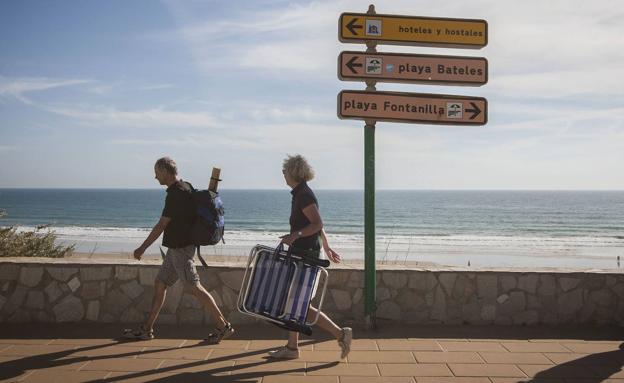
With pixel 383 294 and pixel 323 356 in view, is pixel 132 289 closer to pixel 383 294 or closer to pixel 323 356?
pixel 323 356

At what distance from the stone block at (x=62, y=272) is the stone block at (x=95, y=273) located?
9 cm

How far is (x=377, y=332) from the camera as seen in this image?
506 cm

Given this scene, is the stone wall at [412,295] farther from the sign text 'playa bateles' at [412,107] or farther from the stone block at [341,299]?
the sign text 'playa bateles' at [412,107]

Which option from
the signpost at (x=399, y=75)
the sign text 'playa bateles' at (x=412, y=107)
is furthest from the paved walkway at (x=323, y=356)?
the sign text 'playa bateles' at (x=412, y=107)

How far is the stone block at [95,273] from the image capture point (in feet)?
17.0

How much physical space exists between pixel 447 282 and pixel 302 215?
2.04 m

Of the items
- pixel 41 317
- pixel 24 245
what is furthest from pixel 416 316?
pixel 24 245

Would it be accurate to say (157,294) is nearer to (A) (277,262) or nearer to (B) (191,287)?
(B) (191,287)

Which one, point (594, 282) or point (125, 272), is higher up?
point (125, 272)

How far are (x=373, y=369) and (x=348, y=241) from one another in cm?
2627

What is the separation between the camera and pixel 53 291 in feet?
16.9

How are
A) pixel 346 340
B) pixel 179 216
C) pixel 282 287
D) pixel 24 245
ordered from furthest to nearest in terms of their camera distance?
pixel 24 245 < pixel 179 216 < pixel 346 340 < pixel 282 287

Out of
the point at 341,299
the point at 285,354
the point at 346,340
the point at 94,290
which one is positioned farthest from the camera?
the point at 341,299

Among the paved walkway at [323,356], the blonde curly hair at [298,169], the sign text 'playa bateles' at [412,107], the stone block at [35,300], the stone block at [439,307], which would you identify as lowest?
the paved walkway at [323,356]
